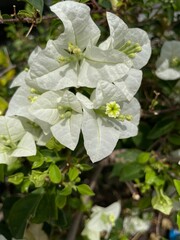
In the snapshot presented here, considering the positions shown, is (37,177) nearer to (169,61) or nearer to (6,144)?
(6,144)

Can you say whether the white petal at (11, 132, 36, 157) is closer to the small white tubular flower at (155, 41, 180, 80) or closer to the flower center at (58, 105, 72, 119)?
the flower center at (58, 105, 72, 119)

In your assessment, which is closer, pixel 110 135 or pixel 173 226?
pixel 110 135

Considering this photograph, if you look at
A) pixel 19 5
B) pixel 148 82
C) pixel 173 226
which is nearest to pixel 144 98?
pixel 148 82

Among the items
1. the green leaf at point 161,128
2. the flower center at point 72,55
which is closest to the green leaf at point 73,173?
the flower center at point 72,55

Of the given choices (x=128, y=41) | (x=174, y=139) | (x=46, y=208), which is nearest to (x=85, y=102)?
(x=128, y=41)

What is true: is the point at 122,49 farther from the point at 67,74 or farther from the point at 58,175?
the point at 58,175
